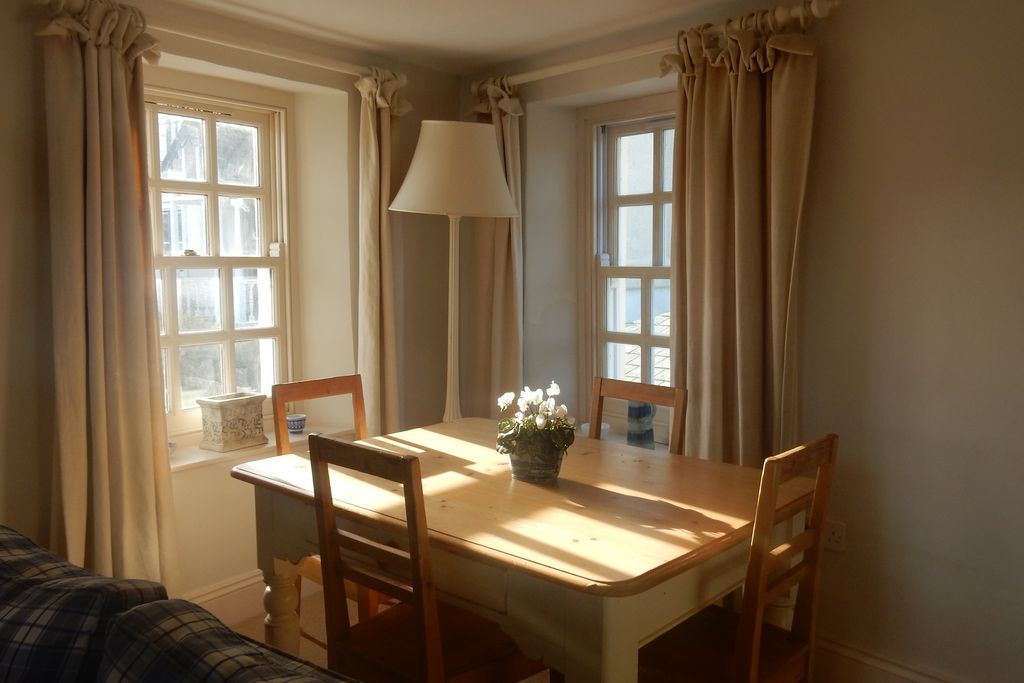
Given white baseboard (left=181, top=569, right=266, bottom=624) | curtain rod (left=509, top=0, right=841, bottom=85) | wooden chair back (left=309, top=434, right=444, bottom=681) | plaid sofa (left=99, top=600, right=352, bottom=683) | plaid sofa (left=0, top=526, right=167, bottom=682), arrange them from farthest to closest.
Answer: white baseboard (left=181, top=569, right=266, bottom=624), curtain rod (left=509, top=0, right=841, bottom=85), wooden chair back (left=309, top=434, right=444, bottom=681), plaid sofa (left=0, top=526, right=167, bottom=682), plaid sofa (left=99, top=600, right=352, bottom=683)

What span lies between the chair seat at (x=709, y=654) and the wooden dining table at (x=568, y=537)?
0.19 m

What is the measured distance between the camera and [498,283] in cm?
364

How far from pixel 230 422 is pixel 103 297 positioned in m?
0.83

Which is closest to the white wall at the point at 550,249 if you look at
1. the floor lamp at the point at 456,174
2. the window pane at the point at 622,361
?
the window pane at the point at 622,361

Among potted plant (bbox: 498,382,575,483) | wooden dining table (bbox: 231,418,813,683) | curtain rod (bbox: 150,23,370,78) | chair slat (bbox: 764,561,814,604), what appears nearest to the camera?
wooden dining table (bbox: 231,418,813,683)

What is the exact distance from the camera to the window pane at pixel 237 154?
11.5 feet

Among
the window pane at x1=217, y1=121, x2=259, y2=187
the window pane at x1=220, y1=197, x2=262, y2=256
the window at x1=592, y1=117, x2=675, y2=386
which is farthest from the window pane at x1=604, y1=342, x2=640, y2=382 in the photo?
the window pane at x1=217, y1=121, x2=259, y2=187

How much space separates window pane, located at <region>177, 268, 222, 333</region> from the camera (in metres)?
3.38

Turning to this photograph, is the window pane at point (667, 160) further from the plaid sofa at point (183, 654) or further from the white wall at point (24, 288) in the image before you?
the plaid sofa at point (183, 654)

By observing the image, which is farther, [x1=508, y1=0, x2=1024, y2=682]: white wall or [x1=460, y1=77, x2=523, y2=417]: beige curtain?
[x1=460, y1=77, x2=523, y2=417]: beige curtain

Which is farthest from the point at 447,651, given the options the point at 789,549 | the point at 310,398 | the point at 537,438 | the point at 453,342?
the point at 453,342

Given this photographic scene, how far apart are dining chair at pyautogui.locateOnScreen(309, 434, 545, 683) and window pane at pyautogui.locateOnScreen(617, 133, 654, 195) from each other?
81.4 inches

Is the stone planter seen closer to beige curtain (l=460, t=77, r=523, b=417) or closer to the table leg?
beige curtain (l=460, t=77, r=523, b=417)

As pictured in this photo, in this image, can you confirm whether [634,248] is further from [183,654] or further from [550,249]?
[183,654]
